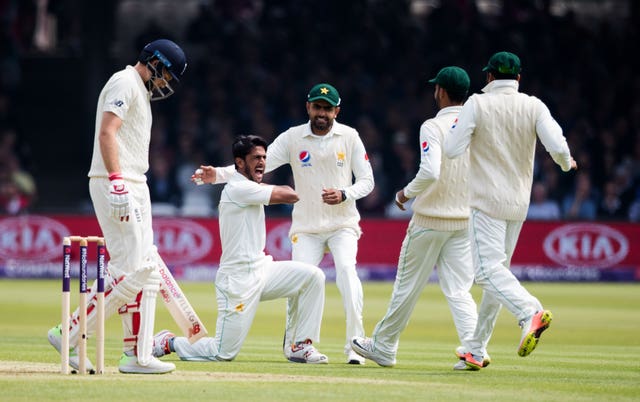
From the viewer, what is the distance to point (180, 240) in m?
18.8

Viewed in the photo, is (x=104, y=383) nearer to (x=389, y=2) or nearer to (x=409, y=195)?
(x=409, y=195)

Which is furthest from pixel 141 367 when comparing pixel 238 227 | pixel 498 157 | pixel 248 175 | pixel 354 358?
pixel 498 157

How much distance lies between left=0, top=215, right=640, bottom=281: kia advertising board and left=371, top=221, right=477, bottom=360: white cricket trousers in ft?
32.3

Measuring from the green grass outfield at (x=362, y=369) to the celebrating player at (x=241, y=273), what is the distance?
0.18 meters

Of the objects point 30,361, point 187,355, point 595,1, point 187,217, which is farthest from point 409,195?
point 595,1

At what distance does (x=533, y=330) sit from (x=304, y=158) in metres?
2.68

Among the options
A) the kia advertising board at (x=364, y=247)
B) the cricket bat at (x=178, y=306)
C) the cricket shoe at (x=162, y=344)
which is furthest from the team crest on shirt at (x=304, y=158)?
the kia advertising board at (x=364, y=247)

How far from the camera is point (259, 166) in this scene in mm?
8578

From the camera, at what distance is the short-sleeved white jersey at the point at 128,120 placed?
24.7 ft

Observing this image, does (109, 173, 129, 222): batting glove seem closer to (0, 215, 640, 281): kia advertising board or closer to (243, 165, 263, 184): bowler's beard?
(243, 165, 263, 184): bowler's beard

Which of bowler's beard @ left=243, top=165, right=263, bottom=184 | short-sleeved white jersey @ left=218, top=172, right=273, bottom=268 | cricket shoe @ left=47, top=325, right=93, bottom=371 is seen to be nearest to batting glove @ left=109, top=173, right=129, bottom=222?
cricket shoe @ left=47, top=325, right=93, bottom=371

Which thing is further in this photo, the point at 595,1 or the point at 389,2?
the point at 595,1

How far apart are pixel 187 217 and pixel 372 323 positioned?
21.1 ft

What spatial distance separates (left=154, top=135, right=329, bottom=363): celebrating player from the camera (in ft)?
27.9
